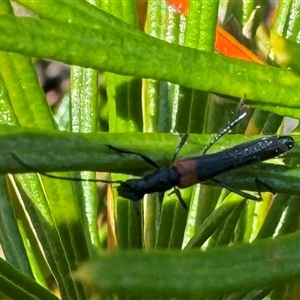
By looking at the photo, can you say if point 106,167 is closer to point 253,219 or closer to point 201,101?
point 201,101

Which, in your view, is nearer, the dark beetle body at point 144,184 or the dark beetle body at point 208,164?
the dark beetle body at point 208,164

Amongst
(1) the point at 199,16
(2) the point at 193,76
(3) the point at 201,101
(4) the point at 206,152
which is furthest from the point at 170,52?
(3) the point at 201,101

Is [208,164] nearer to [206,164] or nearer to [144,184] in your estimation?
[206,164]

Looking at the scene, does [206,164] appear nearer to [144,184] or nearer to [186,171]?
[186,171]

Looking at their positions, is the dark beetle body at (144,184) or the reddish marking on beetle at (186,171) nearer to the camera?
the reddish marking on beetle at (186,171)

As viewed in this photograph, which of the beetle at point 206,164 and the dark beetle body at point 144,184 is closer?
the beetle at point 206,164

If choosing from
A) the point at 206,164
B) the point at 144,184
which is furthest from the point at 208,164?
the point at 144,184

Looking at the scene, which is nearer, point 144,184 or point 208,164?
point 208,164

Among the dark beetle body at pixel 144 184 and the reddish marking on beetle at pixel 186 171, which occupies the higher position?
the dark beetle body at pixel 144 184
